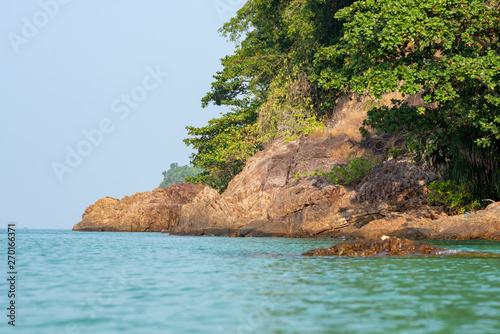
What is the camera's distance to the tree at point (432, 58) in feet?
60.2

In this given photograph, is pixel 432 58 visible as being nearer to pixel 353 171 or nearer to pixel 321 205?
pixel 321 205

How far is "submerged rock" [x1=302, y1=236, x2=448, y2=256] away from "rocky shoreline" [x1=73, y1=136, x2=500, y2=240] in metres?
6.55

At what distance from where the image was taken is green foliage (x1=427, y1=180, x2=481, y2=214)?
23938 millimetres

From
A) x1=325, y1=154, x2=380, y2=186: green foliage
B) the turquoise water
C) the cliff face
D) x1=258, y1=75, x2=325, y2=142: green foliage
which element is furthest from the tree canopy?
the turquoise water

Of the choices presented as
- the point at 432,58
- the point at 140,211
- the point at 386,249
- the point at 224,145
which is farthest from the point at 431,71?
the point at 140,211

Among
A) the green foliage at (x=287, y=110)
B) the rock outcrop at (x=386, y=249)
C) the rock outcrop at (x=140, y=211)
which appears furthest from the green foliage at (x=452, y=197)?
the rock outcrop at (x=140, y=211)

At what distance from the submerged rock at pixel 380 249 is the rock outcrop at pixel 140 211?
34.5m

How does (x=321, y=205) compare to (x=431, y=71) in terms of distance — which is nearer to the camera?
(x=431, y=71)

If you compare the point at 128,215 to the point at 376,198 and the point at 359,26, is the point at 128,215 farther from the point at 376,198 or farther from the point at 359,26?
the point at 359,26

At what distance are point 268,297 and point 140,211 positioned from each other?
147 feet

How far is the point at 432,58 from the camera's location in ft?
64.9

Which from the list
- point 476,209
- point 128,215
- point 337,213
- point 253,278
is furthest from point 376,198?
point 128,215

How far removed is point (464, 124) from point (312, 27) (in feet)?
60.1

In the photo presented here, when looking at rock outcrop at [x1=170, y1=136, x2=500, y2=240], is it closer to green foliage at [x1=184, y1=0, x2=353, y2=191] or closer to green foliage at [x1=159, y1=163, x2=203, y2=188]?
green foliage at [x1=184, y1=0, x2=353, y2=191]
